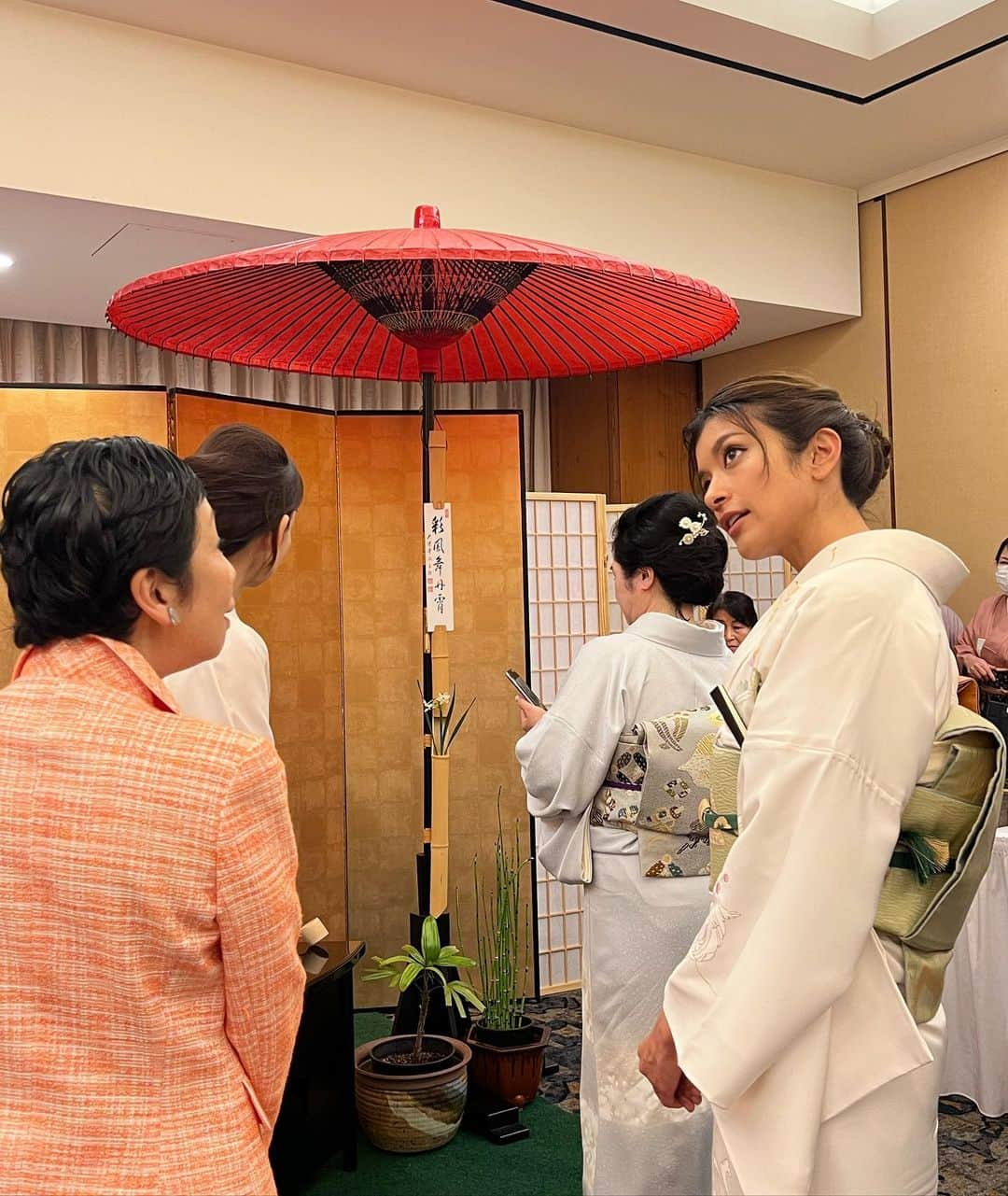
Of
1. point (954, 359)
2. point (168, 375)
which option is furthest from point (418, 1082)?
point (954, 359)

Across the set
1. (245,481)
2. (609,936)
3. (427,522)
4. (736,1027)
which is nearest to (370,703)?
(427,522)

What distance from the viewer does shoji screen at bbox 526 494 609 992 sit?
4.37 meters

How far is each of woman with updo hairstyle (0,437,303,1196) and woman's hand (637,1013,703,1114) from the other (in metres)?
0.54

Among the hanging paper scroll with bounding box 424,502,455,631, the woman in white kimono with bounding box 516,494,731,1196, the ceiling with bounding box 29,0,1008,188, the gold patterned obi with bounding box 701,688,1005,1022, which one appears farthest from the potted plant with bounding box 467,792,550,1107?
the ceiling with bounding box 29,0,1008,188

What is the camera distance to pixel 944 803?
1348 millimetres

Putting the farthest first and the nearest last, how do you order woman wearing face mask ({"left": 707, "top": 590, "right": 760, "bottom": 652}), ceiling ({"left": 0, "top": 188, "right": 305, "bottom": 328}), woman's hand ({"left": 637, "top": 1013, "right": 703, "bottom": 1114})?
woman wearing face mask ({"left": 707, "top": 590, "right": 760, "bottom": 652}), ceiling ({"left": 0, "top": 188, "right": 305, "bottom": 328}), woman's hand ({"left": 637, "top": 1013, "right": 703, "bottom": 1114})

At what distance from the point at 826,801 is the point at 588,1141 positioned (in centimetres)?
136

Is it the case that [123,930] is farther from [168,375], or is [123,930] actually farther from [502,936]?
[168,375]

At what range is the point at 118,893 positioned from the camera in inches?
41.1

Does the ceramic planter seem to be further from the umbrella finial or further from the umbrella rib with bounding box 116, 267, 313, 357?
the umbrella finial

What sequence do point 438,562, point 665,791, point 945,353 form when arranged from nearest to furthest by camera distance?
point 665,791 < point 438,562 < point 945,353

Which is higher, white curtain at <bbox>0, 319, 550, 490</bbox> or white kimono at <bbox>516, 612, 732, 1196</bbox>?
white curtain at <bbox>0, 319, 550, 490</bbox>

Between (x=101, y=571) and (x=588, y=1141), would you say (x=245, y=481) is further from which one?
(x=588, y=1141)

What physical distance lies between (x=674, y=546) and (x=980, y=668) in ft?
10.8
